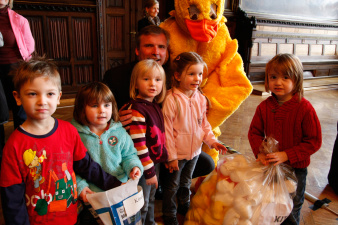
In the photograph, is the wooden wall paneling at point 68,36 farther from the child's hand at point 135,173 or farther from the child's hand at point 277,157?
the child's hand at point 277,157

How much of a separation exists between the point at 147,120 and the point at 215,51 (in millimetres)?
787

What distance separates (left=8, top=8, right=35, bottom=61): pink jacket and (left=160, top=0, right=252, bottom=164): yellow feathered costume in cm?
144

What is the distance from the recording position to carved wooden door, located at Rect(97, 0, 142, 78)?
5.02m

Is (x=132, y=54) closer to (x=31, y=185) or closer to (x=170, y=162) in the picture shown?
(x=170, y=162)

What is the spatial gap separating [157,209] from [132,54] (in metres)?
4.07

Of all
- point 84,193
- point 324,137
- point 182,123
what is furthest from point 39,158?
point 324,137

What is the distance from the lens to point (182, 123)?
1562mm

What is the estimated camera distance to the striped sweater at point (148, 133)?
139 centimetres

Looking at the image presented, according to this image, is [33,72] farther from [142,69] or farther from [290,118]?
[290,118]

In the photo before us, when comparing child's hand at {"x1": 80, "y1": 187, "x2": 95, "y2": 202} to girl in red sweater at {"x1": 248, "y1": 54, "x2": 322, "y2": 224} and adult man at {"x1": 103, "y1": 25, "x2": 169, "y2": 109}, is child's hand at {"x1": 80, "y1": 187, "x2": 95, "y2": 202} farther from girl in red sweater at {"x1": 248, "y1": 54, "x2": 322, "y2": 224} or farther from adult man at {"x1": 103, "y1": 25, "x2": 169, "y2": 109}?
girl in red sweater at {"x1": 248, "y1": 54, "x2": 322, "y2": 224}

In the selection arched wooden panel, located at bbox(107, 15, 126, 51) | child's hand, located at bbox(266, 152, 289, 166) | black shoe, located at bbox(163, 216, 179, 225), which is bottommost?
black shoe, located at bbox(163, 216, 179, 225)

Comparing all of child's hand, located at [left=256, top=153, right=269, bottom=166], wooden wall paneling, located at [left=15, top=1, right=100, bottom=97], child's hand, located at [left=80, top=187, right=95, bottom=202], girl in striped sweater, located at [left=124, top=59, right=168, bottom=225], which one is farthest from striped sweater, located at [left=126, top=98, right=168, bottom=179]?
wooden wall paneling, located at [left=15, top=1, right=100, bottom=97]

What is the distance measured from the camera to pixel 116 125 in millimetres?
1335

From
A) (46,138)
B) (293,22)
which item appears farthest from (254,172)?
(293,22)
